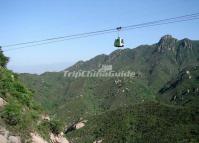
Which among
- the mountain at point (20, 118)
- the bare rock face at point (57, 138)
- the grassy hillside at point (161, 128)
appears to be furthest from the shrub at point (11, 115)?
the grassy hillside at point (161, 128)

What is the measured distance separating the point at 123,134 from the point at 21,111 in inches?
6614

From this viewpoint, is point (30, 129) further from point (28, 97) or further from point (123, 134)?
point (123, 134)

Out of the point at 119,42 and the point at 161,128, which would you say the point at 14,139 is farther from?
the point at 161,128

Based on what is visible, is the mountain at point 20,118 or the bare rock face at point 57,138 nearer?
the mountain at point 20,118

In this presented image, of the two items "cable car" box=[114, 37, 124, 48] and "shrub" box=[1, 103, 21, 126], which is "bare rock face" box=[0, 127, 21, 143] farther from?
"cable car" box=[114, 37, 124, 48]

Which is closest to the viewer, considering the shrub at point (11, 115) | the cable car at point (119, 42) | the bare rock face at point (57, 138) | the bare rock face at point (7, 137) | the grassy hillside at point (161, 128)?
the bare rock face at point (7, 137)

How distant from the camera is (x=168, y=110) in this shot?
195125 millimetres

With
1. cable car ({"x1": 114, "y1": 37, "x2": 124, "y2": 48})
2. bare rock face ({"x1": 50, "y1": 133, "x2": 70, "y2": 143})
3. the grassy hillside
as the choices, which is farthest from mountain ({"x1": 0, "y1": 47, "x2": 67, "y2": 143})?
the grassy hillside

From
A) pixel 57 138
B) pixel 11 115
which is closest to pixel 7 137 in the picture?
pixel 11 115

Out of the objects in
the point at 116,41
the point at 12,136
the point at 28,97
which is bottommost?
the point at 12,136

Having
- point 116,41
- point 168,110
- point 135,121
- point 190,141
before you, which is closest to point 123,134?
point 135,121

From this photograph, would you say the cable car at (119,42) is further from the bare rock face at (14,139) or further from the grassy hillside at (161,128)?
the grassy hillside at (161,128)

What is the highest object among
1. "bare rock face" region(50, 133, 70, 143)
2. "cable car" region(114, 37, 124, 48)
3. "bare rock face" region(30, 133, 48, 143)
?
"cable car" region(114, 37, 124, 48)

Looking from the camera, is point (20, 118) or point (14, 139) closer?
point (14, 139)
